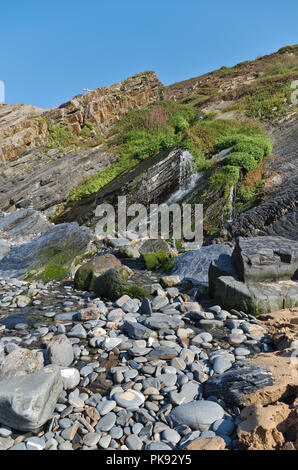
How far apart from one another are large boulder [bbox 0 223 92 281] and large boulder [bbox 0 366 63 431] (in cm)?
500

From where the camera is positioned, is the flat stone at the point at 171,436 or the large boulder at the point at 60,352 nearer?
the flat stone at the point at 171,436

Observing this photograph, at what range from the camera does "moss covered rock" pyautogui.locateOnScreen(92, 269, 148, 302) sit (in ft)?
18.7

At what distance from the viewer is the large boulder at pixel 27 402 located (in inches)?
98.7

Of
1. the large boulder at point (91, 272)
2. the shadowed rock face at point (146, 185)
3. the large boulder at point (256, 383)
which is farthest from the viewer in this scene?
the shadowed rock face at point (146, 185)

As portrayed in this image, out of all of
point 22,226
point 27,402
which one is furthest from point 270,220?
point 22,226

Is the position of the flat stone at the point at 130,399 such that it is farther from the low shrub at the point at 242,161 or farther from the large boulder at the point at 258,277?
the low shrub at the point at 242,161

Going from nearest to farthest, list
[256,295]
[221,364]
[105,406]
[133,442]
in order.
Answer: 1. [133,442]
2. [105,406]
3. [221,364]
4. [256,295]

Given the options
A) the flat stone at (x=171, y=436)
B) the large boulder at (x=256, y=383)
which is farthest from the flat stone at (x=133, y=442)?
the large boulder at (x=256, y=383)

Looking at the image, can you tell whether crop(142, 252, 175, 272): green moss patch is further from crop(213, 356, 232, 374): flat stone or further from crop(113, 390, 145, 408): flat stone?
crop(113, 390, 145, 408): flat stone

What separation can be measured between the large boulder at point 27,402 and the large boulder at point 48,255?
5002mm

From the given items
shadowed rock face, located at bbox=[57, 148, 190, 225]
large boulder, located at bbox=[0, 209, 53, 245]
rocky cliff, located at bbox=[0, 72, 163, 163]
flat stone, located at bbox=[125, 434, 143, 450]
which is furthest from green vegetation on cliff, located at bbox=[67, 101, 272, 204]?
flat stone, located at bbox=[125, 434, 143, 450]

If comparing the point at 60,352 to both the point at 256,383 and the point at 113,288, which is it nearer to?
the point at 256,383

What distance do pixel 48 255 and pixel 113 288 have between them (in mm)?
3381

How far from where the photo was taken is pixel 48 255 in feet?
27.7
